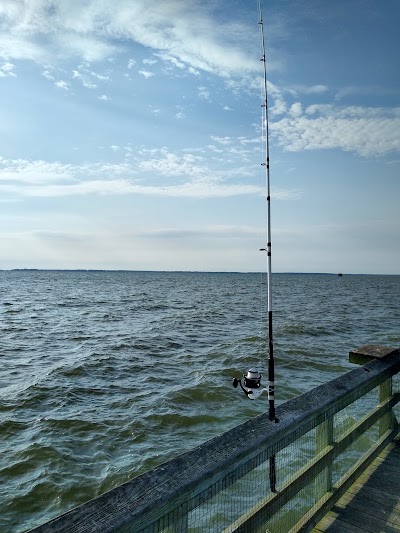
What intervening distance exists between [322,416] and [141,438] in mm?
6326

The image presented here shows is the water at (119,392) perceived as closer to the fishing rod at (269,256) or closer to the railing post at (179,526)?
the fishing rod at (269,256)

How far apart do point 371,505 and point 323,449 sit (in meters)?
0.69

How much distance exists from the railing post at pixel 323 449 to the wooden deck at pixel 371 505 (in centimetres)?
21

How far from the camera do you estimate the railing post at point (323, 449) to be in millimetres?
3900

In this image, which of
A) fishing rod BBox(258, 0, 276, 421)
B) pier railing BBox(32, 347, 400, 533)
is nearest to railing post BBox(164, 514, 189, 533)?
pier railing BBox(32, 347, 400, 533)

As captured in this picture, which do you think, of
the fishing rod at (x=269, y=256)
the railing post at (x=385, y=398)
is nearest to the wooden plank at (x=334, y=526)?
the fishing rod at (x=269, y=256)

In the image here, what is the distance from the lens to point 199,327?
1006 inches

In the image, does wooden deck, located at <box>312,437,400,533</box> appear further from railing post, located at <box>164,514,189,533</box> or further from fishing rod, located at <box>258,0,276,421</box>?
railing post, located at <box>164,514,189,533</box>

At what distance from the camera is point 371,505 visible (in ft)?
13.1

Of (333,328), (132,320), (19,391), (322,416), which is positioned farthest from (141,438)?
(132,320)

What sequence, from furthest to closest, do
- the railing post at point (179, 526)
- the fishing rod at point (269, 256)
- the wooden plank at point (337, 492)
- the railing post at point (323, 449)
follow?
the fishing rod at point (269, 256), the railing post at point (323, 449), the wooden plank at point (337, 492), the railing post at point (179, 526)

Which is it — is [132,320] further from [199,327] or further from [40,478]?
[40,478]

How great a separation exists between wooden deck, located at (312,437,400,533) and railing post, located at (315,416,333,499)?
0.68 ft

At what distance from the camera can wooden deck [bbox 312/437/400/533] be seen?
12.1 feet
